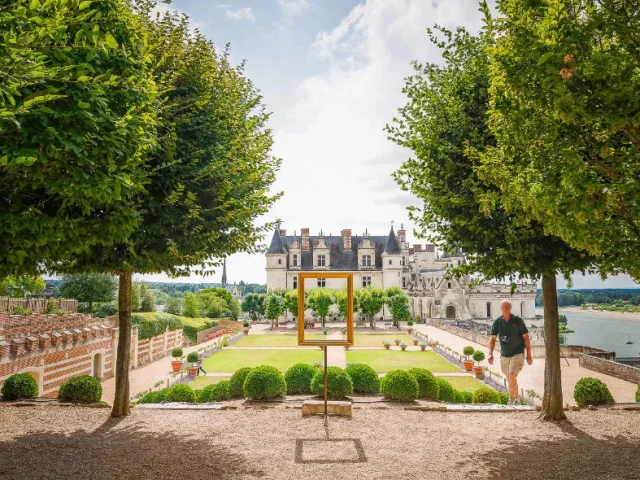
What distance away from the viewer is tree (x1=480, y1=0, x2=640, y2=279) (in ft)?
16.5

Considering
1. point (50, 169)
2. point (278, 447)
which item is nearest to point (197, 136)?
point (50, 169)

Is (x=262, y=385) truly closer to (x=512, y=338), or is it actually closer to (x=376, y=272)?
(x=512, y=338)

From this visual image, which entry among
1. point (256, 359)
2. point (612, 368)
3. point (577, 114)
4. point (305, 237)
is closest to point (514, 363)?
point (577, 114)

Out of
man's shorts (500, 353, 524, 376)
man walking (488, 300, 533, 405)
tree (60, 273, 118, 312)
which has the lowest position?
man's shorts (500, 353, 524, 376)

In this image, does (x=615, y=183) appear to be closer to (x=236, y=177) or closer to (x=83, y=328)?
(x=236, y=177)

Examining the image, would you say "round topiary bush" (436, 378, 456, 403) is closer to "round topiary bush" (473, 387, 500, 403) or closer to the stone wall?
"round topiary bush" (473, 387, 500, 403)

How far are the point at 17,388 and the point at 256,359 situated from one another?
17.2 metres

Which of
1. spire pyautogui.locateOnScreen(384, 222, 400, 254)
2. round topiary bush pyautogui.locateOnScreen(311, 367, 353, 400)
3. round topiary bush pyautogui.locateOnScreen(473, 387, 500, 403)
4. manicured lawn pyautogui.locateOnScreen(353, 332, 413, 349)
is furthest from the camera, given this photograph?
spire pyautogui.locateOnScreen(384, 222, 400, 254)

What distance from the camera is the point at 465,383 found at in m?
19.4

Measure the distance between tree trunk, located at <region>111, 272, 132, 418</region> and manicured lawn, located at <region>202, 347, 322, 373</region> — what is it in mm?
14184

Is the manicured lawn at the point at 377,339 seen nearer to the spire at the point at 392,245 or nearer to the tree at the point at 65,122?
the spire at the point at 392,245

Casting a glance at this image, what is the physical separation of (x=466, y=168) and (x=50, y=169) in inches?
274

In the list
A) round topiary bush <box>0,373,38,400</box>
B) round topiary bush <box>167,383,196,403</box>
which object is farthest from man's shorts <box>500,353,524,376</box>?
round topiary bush <box>0,373,38,400</box>

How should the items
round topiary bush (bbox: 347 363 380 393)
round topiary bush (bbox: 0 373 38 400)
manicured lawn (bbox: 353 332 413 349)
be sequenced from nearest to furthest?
round topiary bush (bbox: 0 373 38 400) < round topiary bush (bbox: 347 363 380 393) < manicured lawn (bbox: 353 332 413 349)
